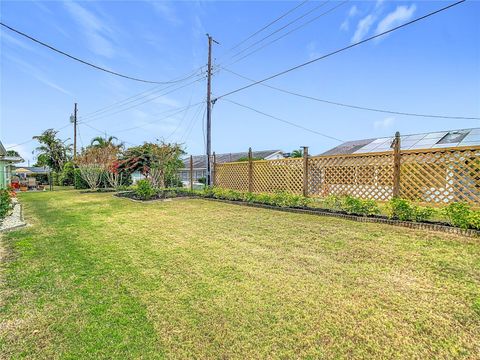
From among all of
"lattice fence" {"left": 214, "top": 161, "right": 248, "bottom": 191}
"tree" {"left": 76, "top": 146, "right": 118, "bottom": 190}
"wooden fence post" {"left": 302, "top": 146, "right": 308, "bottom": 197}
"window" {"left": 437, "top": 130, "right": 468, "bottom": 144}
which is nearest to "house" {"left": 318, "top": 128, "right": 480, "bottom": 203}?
"wooden fence post" {"left": 302, "top": 146, "right": 308, "bottom": 197}

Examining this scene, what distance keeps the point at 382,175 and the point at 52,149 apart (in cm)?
3040

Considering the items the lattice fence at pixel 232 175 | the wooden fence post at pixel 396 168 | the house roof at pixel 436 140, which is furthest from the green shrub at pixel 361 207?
the lattice fence at pixel 232 175

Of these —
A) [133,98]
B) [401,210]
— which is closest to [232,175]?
[401,210]

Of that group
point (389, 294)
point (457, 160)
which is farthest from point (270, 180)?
point (389, 294)

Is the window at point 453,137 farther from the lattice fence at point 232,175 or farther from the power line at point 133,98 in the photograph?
the power line at point 133,98

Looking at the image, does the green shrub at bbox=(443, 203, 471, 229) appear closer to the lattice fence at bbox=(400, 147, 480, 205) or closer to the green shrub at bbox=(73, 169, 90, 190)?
the lattice fence at bbox=(400, 147, 480, 205)

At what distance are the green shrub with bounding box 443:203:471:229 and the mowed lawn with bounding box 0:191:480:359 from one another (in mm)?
566

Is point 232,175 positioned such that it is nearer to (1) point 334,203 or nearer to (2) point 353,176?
(2) point 353,176

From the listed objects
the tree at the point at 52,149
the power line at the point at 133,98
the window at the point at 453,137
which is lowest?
the window at the point at 453,137

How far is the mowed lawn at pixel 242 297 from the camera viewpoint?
1.84m

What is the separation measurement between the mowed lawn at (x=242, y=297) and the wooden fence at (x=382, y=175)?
2313 millimetres

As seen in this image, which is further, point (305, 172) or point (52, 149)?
point (52, 149)

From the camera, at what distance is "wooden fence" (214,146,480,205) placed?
604 centimetres

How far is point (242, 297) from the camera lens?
251cm
